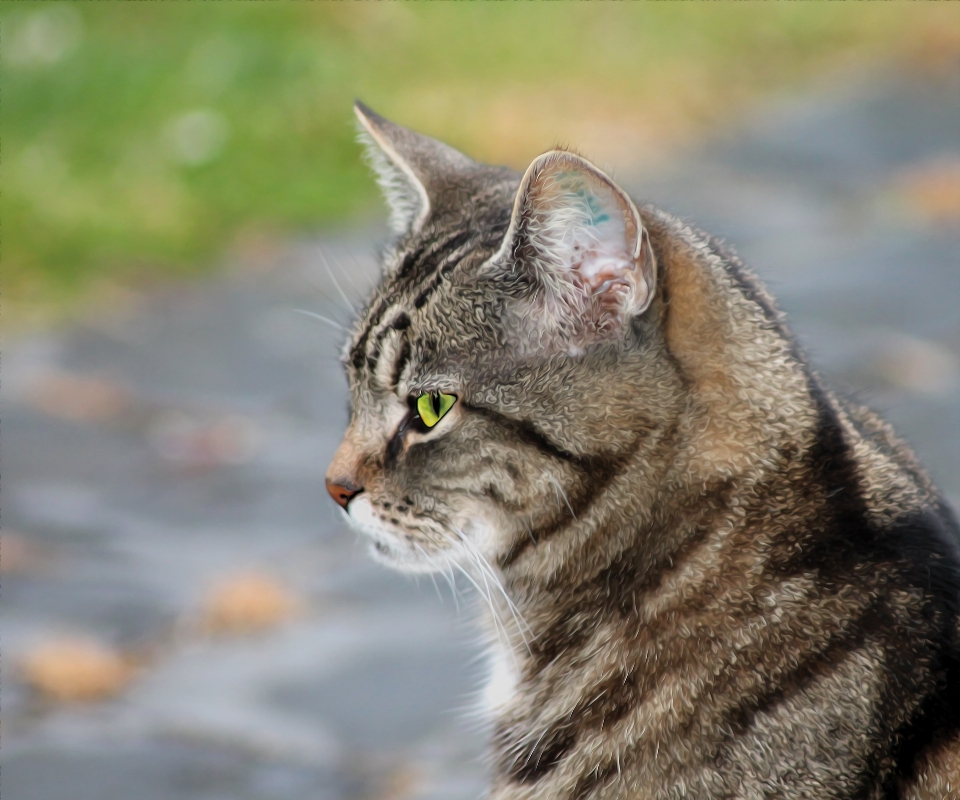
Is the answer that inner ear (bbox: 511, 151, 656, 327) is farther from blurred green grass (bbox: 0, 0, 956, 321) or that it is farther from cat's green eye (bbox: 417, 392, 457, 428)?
blurred green grass (bbox: 0, 0, 956, 321)

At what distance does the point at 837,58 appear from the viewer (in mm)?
8828

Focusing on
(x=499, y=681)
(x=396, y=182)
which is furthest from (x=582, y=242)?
(x=499, y=681)

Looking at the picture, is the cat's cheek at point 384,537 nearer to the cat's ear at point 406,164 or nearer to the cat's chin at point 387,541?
the cat's chin at point 387,541

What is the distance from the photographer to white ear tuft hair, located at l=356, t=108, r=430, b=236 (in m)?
2.60

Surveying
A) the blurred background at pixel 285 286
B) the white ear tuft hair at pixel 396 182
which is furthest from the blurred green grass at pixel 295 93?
the white ear tuft hair at pixel 396 182

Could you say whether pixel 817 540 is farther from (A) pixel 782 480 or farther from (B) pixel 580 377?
(B) pixel 580 377

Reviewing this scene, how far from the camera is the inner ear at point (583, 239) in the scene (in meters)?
2.00

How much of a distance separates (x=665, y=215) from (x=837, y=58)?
7178mm

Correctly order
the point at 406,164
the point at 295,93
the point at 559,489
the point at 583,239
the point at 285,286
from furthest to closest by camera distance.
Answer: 1. the point at 295,93
2. the point at 285,286
3. the point at 406,164
4. the point at 559,489
5. the point at 583,239

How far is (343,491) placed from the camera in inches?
94.9

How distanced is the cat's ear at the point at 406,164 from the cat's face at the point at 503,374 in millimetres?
155

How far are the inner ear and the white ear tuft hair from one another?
500mm

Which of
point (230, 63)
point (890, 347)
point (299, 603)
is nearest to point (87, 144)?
point (230, 63)

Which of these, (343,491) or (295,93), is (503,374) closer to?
(343,491)
